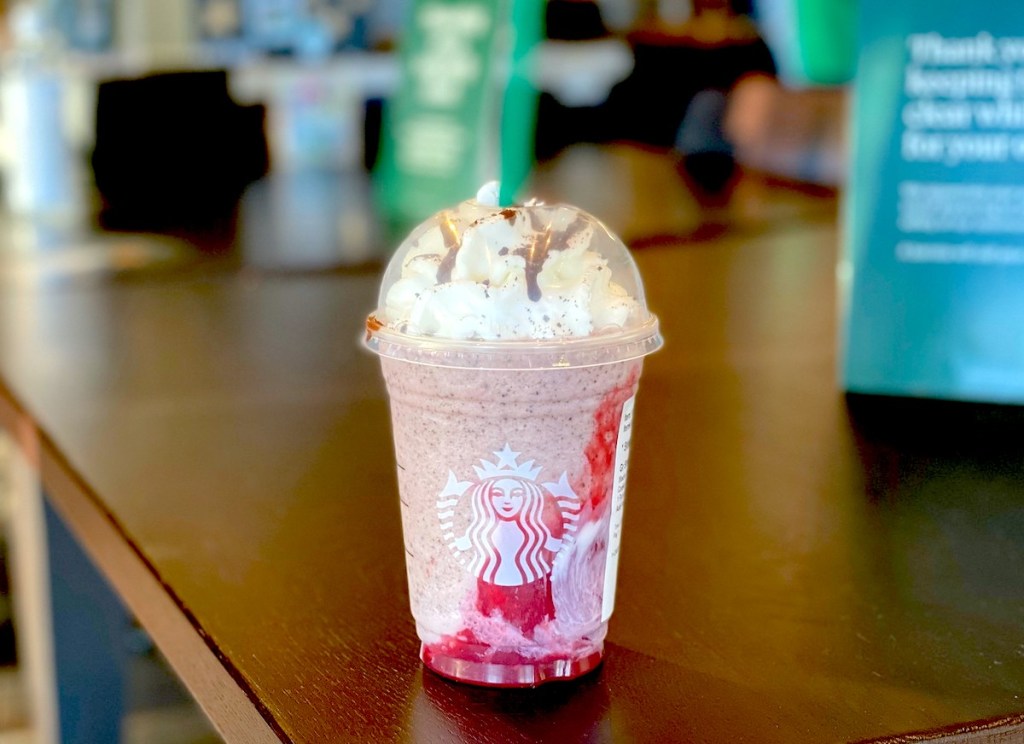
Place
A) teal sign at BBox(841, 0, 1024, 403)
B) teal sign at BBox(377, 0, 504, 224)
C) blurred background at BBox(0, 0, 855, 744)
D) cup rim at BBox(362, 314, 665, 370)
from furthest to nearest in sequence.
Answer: teal sign at BBox(377, 0, 504, 224)
blurred background at BBox(0, 0, 855, 744)
teal sign at BBox(841, 0, 1024, 403)
cup rim at BBox(362, 314, 665, 370)

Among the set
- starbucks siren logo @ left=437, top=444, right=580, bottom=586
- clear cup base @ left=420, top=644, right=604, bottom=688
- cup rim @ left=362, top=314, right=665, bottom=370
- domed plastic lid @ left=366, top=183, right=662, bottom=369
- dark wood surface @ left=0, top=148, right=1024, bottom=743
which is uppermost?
domed plastic lid @ left=366, top=183, right=662, bottom=369

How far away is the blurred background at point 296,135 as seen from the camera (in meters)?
2.20

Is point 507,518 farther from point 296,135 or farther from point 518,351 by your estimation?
point 296,135

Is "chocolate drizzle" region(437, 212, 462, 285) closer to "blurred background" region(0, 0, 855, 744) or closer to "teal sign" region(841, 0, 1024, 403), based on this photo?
"teal sign" region(841, 0, 1024, 403)

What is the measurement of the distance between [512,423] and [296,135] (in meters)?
3.50

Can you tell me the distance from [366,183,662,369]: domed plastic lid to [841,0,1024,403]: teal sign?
0.64m

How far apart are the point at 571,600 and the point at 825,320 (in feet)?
3.44

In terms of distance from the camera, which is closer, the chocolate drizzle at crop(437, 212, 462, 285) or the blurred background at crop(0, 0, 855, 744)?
the chocolate drizzle at crop(437, 212, 462, 285)

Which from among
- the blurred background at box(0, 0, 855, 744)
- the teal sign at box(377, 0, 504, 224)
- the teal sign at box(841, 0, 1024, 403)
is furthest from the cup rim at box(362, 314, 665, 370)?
the teal sign at box(377, 0, 504, 224)

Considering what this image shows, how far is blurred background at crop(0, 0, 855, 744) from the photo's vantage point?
220 centimetres

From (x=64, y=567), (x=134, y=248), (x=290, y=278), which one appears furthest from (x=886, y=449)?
(x=134, y=248)

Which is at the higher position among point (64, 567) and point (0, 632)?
point (64, 567)

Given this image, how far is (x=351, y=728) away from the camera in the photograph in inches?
22.9

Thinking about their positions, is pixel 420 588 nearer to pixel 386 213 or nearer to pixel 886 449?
pixel 886 449
